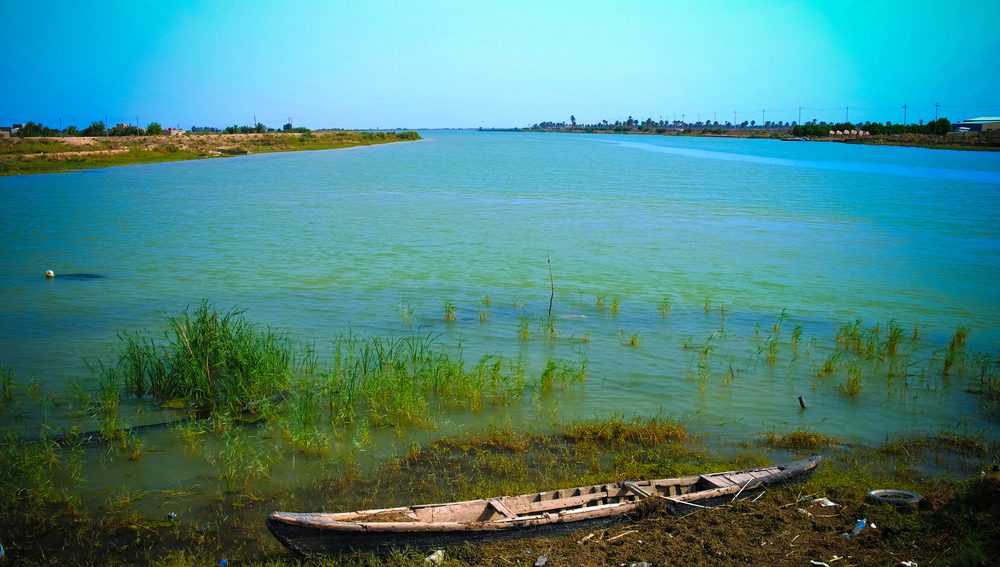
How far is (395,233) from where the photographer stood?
2469 cm

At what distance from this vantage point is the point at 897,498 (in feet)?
21.3

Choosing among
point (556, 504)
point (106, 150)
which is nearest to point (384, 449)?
point (556, 504)

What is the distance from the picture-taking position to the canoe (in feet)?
17.5

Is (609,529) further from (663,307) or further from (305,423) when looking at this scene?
(663,307)

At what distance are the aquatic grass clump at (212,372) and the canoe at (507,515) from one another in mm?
3903

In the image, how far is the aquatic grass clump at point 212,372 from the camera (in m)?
9.27

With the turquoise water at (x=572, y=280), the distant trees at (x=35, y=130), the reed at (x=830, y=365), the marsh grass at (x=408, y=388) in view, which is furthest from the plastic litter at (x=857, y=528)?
the distant trees at (x=35, y=130)

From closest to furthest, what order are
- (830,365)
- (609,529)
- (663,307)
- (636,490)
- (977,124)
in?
(609,529) < (636,490) < (830,365) < (663,307) < (977,124)

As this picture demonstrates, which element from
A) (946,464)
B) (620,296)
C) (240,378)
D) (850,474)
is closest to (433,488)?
(240,378)

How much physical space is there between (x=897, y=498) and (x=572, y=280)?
11613mm

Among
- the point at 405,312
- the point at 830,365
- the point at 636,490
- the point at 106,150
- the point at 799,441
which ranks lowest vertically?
the point at 799,441

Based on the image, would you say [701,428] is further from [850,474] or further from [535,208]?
[535,208]

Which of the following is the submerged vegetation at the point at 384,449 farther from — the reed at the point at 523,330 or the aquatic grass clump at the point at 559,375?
the reed at the point at 523,330

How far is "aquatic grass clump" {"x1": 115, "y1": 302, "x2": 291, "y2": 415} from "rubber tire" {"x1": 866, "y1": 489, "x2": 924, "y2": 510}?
7012mm
